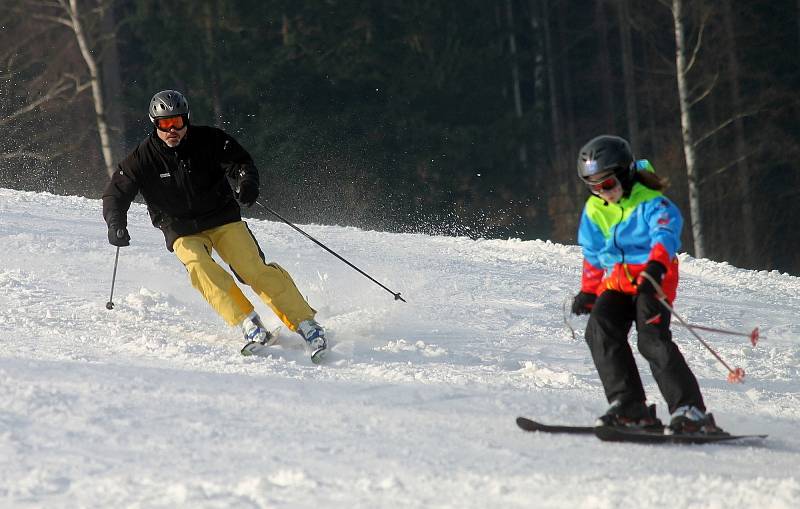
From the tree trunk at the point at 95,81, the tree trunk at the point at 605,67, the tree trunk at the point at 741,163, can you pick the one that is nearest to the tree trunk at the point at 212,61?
the tree trunk at the point at 95,81

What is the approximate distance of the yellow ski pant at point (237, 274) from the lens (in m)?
5.94

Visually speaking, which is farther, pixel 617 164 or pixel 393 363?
pixel 393 363

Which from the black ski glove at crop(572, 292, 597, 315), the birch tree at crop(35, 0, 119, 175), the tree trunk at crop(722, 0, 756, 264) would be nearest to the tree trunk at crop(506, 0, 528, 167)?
the tree trunk at crop(722, 0, 756, 264)

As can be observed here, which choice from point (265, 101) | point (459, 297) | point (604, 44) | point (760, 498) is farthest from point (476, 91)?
point (760, 498)

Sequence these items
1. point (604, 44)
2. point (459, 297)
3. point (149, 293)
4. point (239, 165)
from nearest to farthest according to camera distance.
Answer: point (239, 165) < point (149, 293) < point (459, 297) < point (604, 44)

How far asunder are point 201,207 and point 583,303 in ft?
7.87

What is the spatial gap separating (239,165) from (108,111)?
65.2 ft

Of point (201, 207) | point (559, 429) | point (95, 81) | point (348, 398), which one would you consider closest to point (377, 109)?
point (95, 81)

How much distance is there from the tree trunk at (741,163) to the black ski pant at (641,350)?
20895mm

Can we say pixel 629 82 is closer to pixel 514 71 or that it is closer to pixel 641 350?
pixel 514 71

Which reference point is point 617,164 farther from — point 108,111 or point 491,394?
point 108,111

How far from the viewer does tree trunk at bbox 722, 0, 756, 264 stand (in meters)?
24.6

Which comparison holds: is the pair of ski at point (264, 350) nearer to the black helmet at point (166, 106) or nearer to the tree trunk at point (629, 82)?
the black helmet at point (166, 106)

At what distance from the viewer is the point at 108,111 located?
2503cm
